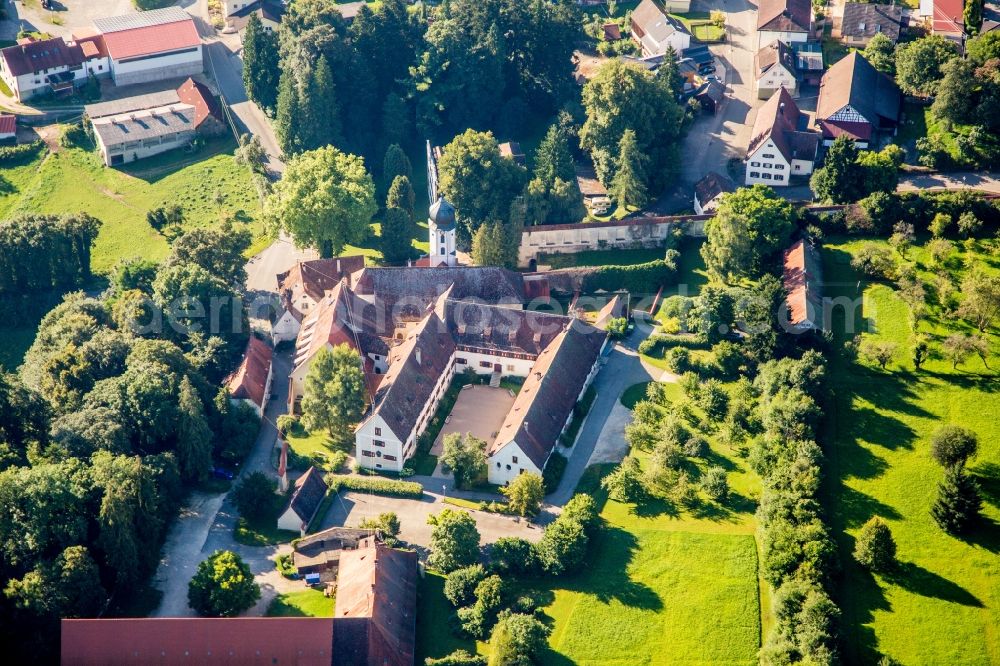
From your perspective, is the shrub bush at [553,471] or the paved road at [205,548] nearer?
the paved road at [205,548]

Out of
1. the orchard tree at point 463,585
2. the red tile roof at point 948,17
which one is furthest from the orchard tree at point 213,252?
the red tile roof at point 948,17

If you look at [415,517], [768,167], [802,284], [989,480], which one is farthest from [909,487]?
[768,167]

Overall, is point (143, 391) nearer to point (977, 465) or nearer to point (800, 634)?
point (800, 634)

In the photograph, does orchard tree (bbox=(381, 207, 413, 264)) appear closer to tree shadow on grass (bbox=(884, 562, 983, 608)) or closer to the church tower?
the church tower

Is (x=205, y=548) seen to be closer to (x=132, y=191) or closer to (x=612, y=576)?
(x=612, y=576)

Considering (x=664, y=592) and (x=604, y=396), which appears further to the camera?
(x=604, y=396)

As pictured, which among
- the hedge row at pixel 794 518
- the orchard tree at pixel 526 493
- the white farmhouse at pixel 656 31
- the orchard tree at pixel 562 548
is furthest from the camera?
the white farmhouse at pixel 656 31

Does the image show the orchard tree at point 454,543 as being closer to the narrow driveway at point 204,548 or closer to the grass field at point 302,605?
the grass field at point 302,605
